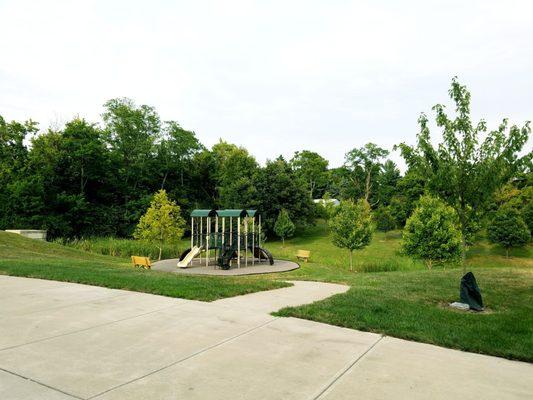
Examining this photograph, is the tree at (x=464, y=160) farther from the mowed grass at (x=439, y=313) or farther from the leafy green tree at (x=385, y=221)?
the leafy green tree at (x=385, y=221)

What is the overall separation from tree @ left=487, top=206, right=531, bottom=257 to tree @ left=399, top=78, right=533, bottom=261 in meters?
30.2

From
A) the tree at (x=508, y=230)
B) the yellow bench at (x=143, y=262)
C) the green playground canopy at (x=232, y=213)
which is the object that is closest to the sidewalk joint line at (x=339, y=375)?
the yellow bench at (x=143, y=262)

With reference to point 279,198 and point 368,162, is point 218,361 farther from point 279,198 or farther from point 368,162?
point 368,162

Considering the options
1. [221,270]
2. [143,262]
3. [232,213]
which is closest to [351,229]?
[232,213]

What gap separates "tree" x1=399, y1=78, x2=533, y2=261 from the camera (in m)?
8.23

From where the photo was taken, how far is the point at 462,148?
28.7ft

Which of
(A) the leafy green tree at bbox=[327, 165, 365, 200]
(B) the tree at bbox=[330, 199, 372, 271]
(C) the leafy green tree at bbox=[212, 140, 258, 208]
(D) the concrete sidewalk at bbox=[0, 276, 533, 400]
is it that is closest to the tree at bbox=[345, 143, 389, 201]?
(A) the leafy green tree at bbox=[327, 165, 365, 200]

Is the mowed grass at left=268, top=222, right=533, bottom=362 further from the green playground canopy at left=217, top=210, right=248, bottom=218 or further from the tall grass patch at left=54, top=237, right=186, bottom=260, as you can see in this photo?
the tall grass patch at left=54, top=237, right=186, bottom=260

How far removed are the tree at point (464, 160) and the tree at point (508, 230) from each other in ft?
99.0

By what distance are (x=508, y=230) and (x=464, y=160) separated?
31785 mm

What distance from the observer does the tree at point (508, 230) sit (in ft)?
112

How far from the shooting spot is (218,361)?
4.33 metres

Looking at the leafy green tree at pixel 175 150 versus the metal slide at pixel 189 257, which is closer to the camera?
the metal slide at pixel 189 257

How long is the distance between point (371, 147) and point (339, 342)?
237 ft
